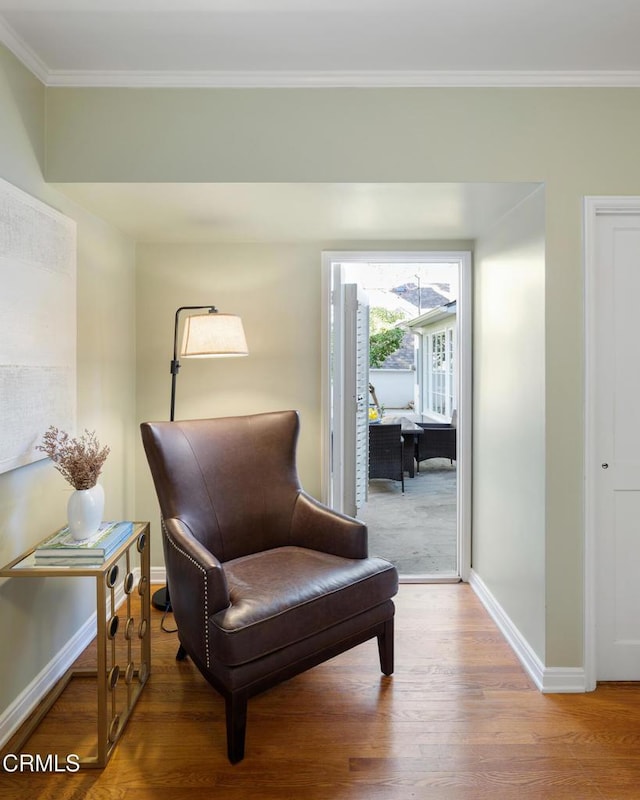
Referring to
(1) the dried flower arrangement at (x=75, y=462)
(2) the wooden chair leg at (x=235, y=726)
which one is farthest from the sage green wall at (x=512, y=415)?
(1) the dried flower arrangement at (x=75, y=462)

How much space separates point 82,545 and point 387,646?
52.7 inches

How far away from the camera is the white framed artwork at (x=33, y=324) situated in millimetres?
1888

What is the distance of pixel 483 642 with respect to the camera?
2570mm

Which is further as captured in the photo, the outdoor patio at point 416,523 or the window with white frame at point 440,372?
the window with white frame at point 440,372

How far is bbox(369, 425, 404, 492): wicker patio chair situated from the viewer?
5.66m

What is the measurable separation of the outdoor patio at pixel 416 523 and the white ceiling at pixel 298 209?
2213 mm

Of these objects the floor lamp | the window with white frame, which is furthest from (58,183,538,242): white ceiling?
the window with white frame

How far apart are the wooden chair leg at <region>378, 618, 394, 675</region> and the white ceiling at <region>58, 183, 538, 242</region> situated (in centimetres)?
192

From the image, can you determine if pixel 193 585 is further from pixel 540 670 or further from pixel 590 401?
pixel 590 401

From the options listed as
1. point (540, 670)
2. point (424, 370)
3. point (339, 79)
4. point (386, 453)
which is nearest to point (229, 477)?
point (540, 670)

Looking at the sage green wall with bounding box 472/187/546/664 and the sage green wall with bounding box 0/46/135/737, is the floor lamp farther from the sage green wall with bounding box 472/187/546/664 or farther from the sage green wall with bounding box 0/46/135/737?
the sage green wall with bounding box 472/187/546/664

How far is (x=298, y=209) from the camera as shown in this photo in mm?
2586

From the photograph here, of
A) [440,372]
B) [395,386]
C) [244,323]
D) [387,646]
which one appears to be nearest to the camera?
[387,646]

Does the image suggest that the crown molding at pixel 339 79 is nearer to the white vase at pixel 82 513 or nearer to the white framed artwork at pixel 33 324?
the white framed artwork at pixel 33 324
